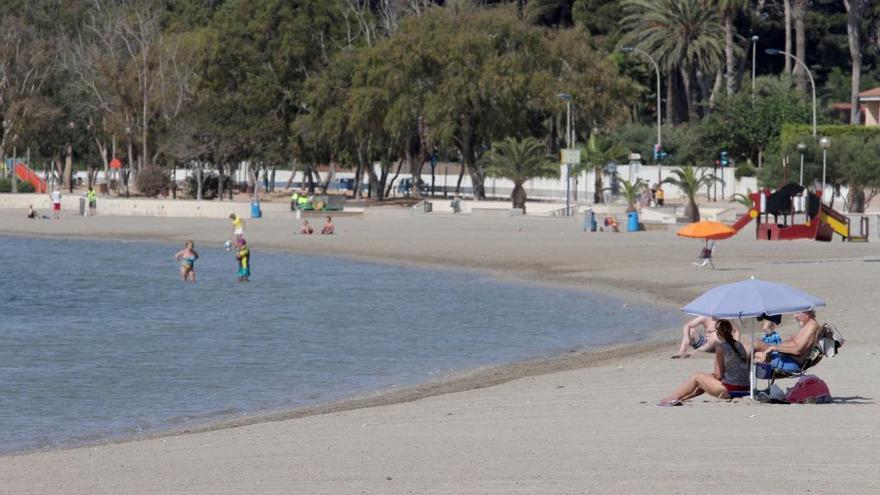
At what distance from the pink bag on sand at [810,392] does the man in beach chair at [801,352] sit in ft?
0.82

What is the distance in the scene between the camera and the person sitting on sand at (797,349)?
573 inches

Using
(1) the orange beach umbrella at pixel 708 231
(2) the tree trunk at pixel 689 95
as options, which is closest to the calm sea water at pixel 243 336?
(1) the orange beach umbrella at pixel 708 231

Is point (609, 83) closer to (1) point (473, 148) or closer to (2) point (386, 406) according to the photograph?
(1) point (473, 148)

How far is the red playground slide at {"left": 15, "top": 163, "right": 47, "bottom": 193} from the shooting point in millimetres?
94250

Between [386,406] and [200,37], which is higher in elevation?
[200,37]

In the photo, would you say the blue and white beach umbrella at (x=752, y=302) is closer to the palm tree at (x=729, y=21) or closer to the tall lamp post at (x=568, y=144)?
the tall lamp post at (x=568, y=144)

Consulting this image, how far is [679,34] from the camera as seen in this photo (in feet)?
292

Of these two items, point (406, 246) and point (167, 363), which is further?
point (406, 246)

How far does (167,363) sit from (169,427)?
21.4 feet

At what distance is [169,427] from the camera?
16688 millimetres

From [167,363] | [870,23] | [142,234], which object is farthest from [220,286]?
[870,23]

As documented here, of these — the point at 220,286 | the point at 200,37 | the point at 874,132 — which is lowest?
the point at 220,286

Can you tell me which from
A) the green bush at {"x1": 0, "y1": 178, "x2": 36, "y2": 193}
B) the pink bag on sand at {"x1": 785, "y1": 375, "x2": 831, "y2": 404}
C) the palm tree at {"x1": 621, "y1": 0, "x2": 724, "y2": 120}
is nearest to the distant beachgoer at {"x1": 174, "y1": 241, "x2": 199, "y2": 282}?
the pink bag on sand at {"x1": 785, "y1": 375, "x2": 831, "y2": 404}

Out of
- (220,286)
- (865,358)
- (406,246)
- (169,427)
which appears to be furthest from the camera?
(406,246)
